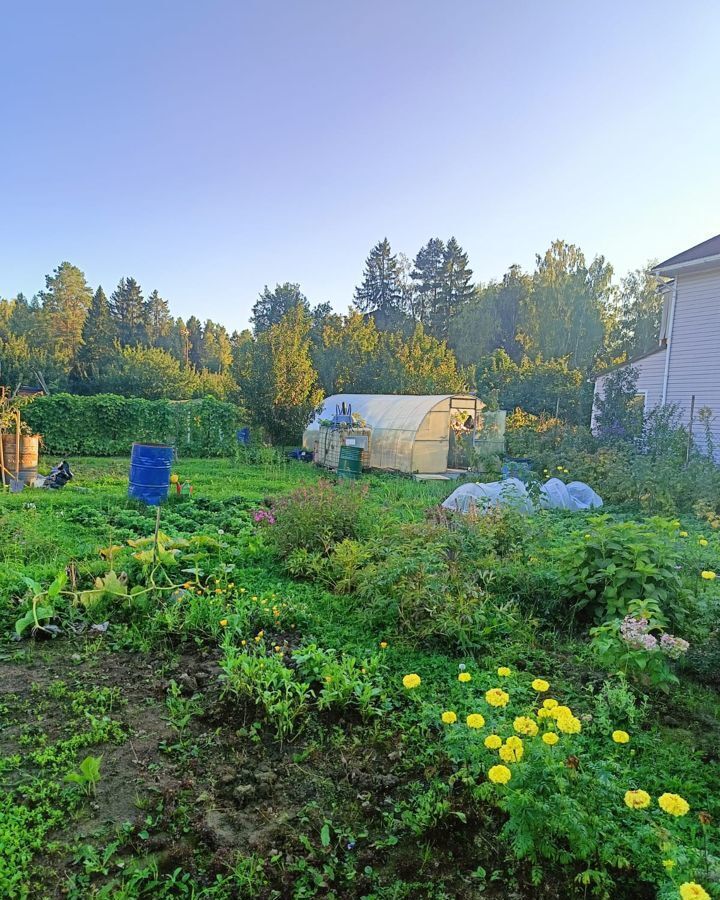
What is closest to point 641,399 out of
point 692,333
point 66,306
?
point 692,333

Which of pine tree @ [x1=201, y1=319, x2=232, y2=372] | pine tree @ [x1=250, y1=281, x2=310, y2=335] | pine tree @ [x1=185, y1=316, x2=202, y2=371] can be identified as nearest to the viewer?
pine tree @ [x1=201, y1=319, x2=232, y2=372]

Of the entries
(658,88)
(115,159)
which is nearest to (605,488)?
(658,88)

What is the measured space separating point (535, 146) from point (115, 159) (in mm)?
9786

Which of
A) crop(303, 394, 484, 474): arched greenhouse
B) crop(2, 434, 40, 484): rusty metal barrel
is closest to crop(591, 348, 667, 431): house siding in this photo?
crop(303, 394, 484, 474): arched greenhouse

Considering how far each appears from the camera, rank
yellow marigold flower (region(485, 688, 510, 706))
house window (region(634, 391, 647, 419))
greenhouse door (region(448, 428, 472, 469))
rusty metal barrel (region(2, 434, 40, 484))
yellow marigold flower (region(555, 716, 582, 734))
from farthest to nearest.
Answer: greenhouse door (region(448, 428, 472, 469)) → house window (region(634, 391, 647, 419)) → rusty metal barrel (region(2, 434, 40, 484)) → yellow marigold flower (region(485, 688, 510, 706)) → yellow marigold flower (region(555, 716, 582, 734))

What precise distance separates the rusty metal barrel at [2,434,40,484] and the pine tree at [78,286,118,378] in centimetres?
2570

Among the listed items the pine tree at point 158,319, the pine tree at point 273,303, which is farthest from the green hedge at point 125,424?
the pine tree at point 158,319

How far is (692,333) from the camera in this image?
12445mm

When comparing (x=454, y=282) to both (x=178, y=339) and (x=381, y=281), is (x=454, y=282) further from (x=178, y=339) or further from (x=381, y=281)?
(x=178, y=339)

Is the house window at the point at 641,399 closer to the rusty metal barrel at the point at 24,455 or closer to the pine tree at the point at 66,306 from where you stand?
the rusty metal barrel at the point at 24,455

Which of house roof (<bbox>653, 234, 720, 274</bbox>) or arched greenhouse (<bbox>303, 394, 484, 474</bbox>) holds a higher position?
house roof (<bbox>653, 234, 720, 274</bbox>)

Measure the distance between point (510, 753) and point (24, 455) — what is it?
9686 mm

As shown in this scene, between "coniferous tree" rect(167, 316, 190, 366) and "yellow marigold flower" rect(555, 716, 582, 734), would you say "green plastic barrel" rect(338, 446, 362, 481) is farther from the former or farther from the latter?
"coniferous tree" rect(167, 316, 190, 366)

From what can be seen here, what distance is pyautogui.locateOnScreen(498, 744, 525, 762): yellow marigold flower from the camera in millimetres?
1697
